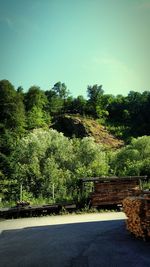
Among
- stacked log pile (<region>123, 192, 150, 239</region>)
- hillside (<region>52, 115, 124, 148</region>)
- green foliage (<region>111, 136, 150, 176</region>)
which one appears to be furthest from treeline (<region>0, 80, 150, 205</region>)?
stacked log pile (<region>123, 192, 150, 239</region>)

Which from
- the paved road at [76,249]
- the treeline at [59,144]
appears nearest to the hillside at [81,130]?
the treeline at [59,144]

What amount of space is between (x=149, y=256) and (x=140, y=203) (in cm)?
302

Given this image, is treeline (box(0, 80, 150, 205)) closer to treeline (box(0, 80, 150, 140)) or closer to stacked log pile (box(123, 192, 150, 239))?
treeline (box(0, 80, 150, 140))

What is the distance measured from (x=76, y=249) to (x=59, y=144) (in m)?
36.9

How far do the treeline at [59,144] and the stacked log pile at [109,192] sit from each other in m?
1.62

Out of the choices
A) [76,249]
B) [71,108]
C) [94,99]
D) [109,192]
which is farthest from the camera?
[94,99]

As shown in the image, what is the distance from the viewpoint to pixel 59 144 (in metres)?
47.2

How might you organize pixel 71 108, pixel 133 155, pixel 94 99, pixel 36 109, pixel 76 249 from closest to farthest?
pixel 76 249, pixel 133 155, pixel 36 109, pixel 71 108, pixel 94 99

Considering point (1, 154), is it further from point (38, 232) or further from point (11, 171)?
point (38, 232)

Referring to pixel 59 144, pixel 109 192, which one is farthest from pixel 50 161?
pixel 109 192

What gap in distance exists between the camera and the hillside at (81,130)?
8769 centimetres

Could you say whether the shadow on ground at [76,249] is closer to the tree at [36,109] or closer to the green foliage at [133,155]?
the green foliage at [133,155]

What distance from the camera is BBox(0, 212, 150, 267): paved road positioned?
8859 mm

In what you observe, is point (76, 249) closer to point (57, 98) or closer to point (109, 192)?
point (109, 192)
